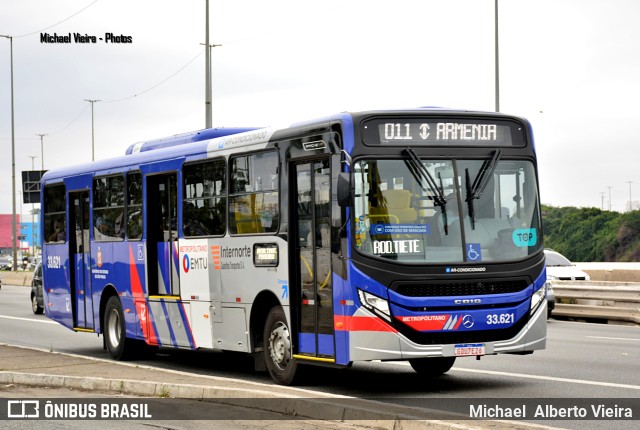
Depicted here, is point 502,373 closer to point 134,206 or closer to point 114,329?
point 134,206

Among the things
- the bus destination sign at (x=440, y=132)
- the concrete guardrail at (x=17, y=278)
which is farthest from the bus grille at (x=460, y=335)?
the concrete guardrail at (x=17, y=278)

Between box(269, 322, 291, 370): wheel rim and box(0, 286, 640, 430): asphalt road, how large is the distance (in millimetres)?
419

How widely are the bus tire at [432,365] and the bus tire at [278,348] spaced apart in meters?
1.78

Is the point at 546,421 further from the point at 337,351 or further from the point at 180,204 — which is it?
the point at 180,204

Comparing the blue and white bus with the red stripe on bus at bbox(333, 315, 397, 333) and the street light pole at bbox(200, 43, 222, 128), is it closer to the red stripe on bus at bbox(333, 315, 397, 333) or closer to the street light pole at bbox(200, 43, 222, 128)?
the red stripe on bus at bbox(333, 315, 397, 333)

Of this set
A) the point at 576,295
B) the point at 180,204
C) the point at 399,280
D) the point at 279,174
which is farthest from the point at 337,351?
the point at 576,295

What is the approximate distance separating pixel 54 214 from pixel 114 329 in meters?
3.38

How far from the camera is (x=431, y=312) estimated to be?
12445 mm

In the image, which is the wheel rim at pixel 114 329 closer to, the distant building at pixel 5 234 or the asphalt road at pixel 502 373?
the asphalt road at pixel 502 373

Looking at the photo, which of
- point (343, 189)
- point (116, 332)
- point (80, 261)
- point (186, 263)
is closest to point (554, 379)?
point (343, 189)

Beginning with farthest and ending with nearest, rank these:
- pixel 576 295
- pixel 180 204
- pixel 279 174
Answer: pixel 576 295
pixel 180 204
pixel 279 174

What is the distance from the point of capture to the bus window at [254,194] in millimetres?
14141

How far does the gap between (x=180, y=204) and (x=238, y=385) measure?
15.0 ft

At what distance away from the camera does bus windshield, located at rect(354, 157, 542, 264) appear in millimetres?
12453
